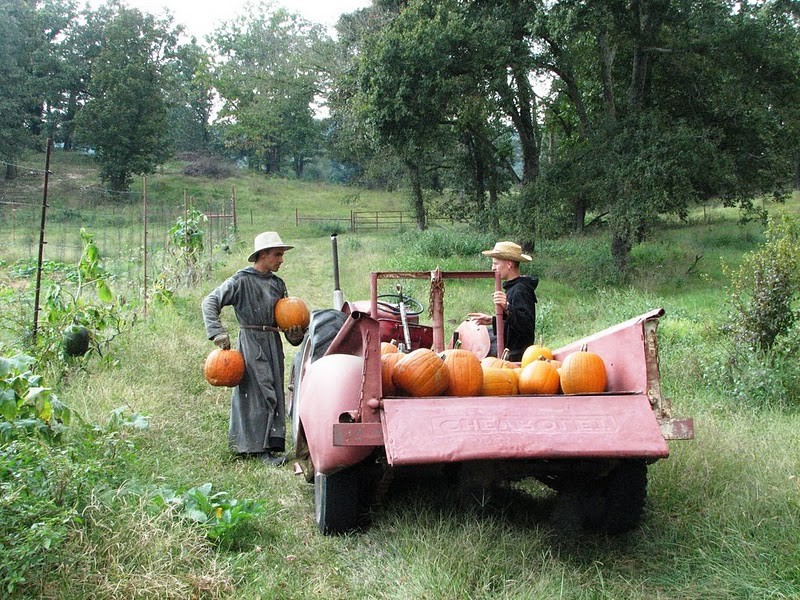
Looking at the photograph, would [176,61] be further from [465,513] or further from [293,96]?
[465,513]

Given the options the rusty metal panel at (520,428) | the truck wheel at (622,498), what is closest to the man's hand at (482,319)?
the truck wheel at (622,498)

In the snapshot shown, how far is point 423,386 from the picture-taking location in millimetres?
4121

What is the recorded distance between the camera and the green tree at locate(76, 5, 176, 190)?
45.9 metres

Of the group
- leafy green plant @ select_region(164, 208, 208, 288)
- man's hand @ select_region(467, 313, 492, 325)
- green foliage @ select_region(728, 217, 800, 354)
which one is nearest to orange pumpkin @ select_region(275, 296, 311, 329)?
man's hand @ select_region(467, 313, 492, 325)

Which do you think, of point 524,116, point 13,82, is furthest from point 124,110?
point 524,116

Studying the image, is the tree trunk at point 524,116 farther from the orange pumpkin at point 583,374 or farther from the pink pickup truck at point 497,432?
the pink pickup truck at point 497,432

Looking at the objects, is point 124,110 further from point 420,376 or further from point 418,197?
point 420,376

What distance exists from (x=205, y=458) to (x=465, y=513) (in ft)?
7.49

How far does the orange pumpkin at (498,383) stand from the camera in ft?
14.3

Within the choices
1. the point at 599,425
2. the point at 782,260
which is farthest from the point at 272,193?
the point at 599,425

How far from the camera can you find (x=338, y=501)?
4.34m

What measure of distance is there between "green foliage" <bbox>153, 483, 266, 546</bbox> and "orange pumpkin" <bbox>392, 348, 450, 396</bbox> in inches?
43.1

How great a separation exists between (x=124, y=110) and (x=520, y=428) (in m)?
47.5

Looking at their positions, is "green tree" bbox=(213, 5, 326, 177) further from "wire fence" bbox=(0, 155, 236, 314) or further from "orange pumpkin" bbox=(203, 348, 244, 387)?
"orange pumpkin" bbox=(203, 348, 244, 387)
